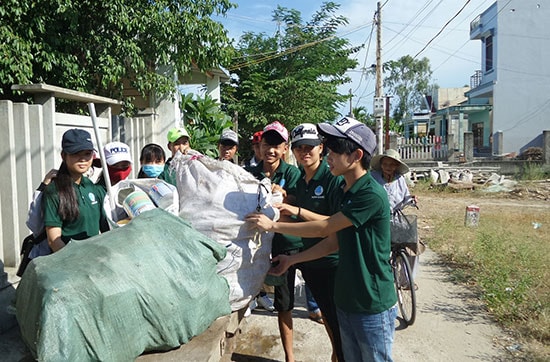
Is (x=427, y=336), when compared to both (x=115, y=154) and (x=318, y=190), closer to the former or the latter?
(x=318, y=190)

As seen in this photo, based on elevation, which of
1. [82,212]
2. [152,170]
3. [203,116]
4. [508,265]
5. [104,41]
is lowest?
[508,265]

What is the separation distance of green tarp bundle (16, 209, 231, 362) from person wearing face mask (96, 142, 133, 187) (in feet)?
3.33

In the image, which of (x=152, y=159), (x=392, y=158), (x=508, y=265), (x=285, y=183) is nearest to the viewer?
(x=285, y=183)

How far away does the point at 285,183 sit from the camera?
129 inches

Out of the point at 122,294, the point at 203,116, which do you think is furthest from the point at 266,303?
the point at 203,116

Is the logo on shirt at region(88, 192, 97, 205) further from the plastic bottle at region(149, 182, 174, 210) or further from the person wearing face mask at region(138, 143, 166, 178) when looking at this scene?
the person wearing face mask at region(138, 143, 166, 178)

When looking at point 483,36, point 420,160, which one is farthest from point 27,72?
point 483,36

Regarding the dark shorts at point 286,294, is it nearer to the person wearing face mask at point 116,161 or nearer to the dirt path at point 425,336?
the dirt path at point 425,336

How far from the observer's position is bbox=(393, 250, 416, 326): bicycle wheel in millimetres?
4082

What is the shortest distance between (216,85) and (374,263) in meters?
10.4

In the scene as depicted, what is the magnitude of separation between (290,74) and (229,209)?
44.4 ft

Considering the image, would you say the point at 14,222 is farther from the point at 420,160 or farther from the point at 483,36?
the point at 483,36

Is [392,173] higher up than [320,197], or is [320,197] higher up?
[392,173]

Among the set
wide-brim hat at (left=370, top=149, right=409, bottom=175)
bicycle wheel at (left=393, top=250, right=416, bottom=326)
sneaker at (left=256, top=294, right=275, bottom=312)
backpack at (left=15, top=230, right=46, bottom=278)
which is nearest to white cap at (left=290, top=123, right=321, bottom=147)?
wide-brim hat at (left=370, top=149, right=409, bottom=175)
